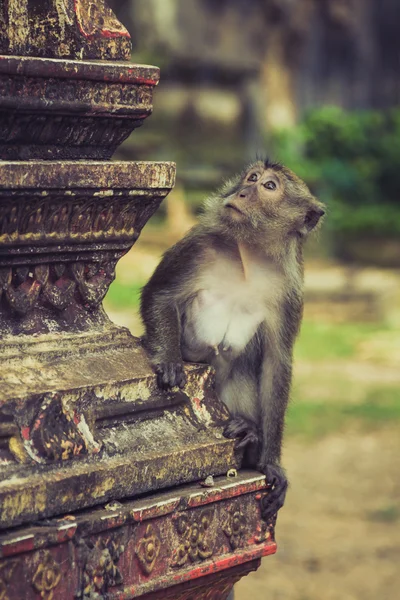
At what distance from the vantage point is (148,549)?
2.11m

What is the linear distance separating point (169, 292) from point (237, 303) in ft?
0.68

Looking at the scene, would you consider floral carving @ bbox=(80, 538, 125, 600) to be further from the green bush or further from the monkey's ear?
the green bush

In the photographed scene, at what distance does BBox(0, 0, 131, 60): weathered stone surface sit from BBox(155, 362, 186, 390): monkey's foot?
1.91 feet

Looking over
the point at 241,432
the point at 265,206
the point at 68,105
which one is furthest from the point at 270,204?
the point at 68,105

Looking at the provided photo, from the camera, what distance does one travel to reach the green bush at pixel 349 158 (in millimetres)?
15266

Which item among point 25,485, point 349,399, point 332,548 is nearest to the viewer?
point 25,485

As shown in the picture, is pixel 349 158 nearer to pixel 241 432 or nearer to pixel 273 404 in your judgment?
pixel 273 404

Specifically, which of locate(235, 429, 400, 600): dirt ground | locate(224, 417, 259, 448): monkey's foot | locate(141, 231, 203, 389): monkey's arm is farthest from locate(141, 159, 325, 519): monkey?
locate(235, 429, 400, 600): dirt ground

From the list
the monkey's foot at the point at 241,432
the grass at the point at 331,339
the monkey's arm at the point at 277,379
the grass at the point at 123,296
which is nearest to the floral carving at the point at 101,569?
the monkey's foot at the point at 241,432

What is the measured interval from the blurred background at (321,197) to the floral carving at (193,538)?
3.30 m

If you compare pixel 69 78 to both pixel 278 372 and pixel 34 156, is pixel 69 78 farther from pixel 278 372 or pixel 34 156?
pixel 278 372

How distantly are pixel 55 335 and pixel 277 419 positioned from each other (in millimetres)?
1196

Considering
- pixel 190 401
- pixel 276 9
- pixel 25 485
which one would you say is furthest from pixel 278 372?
pixel 276 9

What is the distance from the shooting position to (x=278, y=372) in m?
3.43
